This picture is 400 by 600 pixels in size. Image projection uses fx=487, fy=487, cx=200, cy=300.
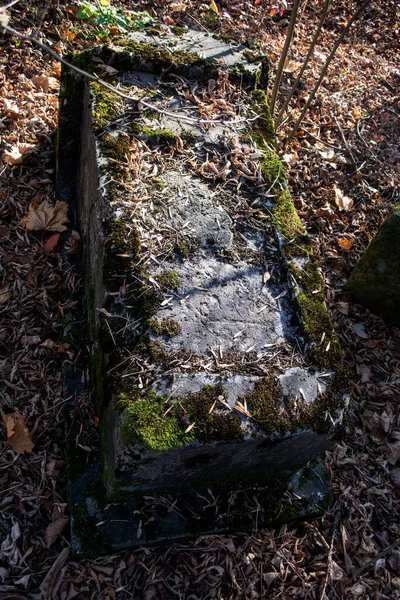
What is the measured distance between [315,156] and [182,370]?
303 centimetres

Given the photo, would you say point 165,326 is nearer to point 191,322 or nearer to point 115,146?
point 191,322

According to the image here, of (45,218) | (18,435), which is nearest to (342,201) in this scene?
(45,218)

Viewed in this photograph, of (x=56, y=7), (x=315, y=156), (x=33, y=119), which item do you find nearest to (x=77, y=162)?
(x=33, y=119)

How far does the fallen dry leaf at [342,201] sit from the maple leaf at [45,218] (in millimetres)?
2359

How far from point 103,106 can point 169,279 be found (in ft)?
4.46

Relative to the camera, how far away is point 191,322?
8.46 feet

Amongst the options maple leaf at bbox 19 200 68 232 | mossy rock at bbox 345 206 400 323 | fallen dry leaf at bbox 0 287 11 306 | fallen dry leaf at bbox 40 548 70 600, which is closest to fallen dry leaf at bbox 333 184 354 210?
mossy rock at bbox 345 206 400 323

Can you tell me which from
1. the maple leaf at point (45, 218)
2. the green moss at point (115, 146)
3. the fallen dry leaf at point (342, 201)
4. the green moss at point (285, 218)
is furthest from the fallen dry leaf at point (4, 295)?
the fallen dry leaf at point (342, 201)

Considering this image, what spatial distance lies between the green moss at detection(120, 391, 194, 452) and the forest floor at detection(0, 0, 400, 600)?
2.80ft

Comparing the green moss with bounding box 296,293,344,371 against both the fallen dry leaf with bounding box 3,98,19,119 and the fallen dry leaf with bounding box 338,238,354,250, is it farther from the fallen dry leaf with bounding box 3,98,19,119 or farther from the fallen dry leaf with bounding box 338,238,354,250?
the fallen dry leaf with bounding box 3,98,19,119

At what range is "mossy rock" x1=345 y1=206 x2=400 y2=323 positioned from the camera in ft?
11.8

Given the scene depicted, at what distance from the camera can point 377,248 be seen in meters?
3.67

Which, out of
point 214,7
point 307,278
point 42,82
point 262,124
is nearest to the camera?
point 307,278

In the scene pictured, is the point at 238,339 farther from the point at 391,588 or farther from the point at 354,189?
the point at 354,189
